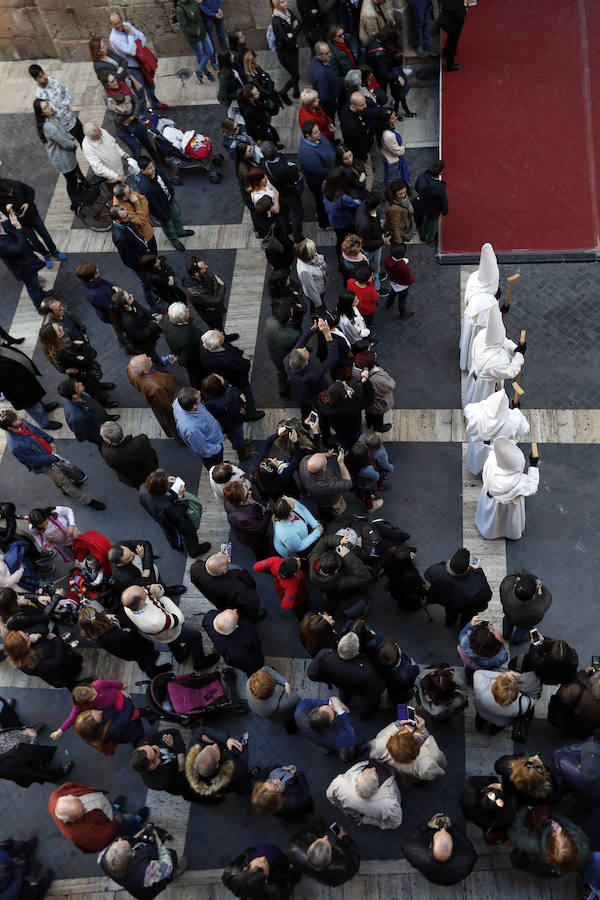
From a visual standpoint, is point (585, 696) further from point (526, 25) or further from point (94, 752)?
point (526, 25)

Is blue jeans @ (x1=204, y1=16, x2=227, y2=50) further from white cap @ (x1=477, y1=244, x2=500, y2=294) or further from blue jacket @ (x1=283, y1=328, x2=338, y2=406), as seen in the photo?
blue jacket @ (x1=283, y1=328, x2=338, y2=406)

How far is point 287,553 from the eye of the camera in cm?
766

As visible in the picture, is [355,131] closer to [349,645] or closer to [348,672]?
[349,645]

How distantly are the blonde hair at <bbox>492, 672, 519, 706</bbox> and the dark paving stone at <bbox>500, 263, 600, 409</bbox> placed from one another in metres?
4.16

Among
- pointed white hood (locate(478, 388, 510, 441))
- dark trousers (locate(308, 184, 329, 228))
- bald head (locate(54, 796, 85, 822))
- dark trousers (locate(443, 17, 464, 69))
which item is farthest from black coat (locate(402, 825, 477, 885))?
dark trousers (locate(443, 17, 464, 69))

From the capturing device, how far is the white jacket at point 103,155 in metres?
10.8

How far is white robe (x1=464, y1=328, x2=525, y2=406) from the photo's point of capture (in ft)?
27.5

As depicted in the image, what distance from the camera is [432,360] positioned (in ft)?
33.3

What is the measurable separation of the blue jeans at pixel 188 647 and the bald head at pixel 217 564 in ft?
3.10

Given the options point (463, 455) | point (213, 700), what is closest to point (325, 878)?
point (213, 700)

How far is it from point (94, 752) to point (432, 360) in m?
6.22

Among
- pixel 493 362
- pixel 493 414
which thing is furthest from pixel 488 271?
pixel 493 414

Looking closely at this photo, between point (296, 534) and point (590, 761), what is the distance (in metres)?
3.18

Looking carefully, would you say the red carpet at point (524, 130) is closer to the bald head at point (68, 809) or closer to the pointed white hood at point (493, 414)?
the pointed white hood at point (493, 414)
